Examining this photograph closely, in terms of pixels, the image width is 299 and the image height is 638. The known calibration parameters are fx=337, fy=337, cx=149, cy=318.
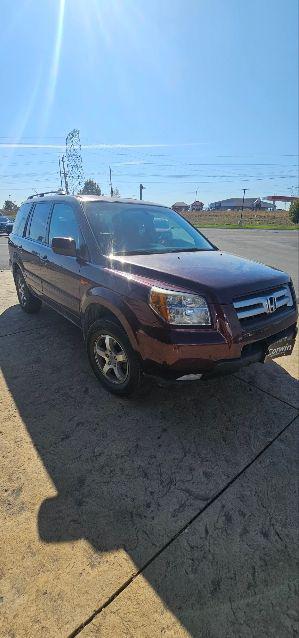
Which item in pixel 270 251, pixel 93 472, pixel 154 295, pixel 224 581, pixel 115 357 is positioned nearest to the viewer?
pixel 224 581

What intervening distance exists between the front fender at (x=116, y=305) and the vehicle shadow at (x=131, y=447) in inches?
21.3

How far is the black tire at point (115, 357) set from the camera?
2.69 metres

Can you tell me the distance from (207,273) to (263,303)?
0.49m

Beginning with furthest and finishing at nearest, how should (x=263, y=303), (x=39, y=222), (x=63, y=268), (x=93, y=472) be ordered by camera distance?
(x=39, y=222) < (x=63, y=268) < (x=263, y=303) < (x=93, y=472)

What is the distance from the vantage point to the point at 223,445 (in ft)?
8.34

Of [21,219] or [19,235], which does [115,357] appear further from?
[21,219]

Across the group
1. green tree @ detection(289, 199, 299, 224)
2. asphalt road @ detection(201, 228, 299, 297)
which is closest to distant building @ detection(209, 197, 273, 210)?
green tree @ detection(289, 199, 299, 224)

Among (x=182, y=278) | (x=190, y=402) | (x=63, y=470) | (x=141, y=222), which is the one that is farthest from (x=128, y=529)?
(x=141, y=222)

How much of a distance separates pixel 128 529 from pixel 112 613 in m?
0.41

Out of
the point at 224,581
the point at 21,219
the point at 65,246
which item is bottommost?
the point at 224,581

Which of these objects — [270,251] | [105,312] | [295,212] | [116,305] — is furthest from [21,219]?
[295,212]

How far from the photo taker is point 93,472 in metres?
2.25

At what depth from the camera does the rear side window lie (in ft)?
16.9

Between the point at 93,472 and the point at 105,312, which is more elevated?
the point at 105,312
